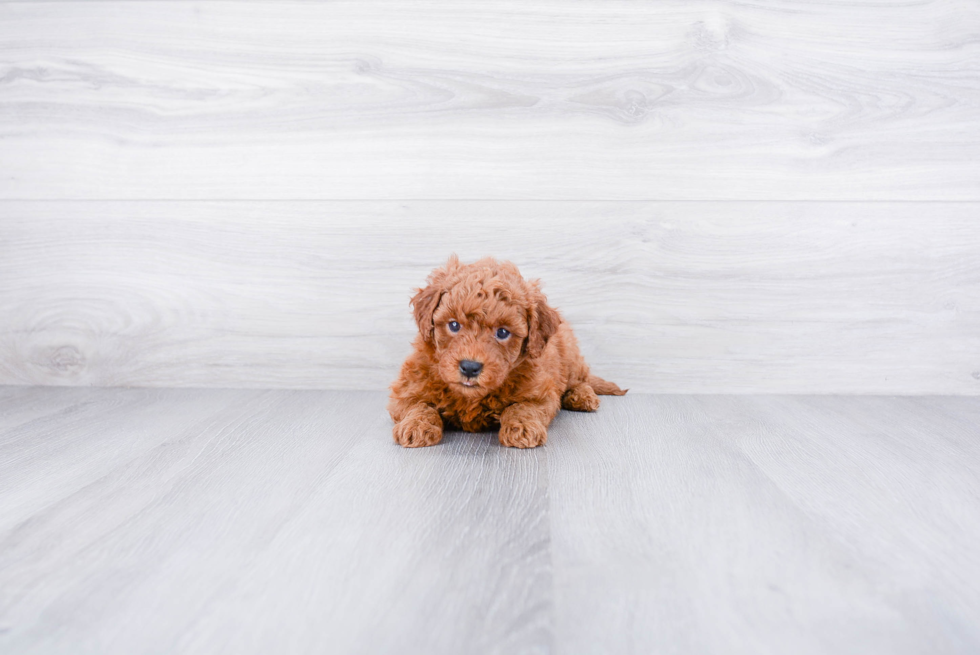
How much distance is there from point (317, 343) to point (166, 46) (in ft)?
3.34

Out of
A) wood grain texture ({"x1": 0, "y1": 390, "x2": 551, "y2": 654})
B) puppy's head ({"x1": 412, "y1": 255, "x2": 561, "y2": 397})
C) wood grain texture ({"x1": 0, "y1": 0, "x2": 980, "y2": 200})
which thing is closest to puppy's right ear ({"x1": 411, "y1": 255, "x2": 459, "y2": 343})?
puppy's head ({"x1": 412, "y1": 255, "x2": 561, "y2": 397})

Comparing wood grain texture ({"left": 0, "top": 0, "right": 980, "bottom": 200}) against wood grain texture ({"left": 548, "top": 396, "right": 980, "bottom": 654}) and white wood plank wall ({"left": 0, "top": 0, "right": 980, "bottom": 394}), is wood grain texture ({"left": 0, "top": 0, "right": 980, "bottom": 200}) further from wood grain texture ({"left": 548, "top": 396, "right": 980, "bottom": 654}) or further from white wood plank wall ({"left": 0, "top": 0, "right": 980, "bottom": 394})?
wood grain texture ({"left": 548, "top": 396, "right": 980, "bottom": 654})

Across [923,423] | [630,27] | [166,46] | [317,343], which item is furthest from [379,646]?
[166,46]

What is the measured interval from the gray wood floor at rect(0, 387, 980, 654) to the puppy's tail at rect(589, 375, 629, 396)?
27cm

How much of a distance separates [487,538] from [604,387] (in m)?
1.00

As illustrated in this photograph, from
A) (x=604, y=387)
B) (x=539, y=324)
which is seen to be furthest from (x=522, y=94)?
(x=604, y=387)

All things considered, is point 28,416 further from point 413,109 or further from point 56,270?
point 413,109

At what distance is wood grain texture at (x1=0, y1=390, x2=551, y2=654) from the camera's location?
0.69m

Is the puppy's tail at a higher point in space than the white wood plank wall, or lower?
lower

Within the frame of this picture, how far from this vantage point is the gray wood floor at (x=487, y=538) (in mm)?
693

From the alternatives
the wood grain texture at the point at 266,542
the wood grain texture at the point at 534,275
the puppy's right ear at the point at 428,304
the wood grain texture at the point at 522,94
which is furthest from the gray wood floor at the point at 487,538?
the wood grain texture at the point at 522,94

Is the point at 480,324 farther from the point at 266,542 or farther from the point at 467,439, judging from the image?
the point at 266,542

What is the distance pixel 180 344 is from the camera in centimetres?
198

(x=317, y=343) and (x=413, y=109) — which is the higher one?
(x=413, y=109)
